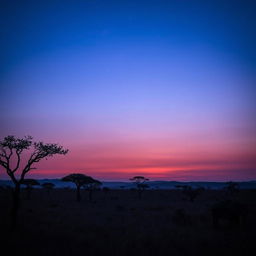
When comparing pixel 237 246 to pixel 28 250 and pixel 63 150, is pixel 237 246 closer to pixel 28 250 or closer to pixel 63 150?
pixel 28 250

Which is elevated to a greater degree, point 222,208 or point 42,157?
point 42,157

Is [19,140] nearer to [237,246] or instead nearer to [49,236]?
[49,236]

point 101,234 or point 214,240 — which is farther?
point 101,234

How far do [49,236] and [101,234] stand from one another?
9.88ft

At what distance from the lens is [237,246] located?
12.6 m

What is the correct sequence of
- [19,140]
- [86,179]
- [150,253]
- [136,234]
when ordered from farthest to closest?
[86,179] < [19,140] < [136,234] < [150,253]

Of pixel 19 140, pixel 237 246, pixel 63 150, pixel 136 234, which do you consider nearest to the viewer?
pixel 237 246

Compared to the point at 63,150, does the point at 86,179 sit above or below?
below

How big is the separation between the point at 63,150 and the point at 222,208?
466 inches

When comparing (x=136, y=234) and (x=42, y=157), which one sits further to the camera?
(x=42, y=157)

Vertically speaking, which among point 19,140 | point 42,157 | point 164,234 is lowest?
point 164,234

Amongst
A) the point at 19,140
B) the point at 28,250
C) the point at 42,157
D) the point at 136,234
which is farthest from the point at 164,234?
the point at 19,140

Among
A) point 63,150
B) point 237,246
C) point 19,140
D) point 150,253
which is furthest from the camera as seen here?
point 63,150

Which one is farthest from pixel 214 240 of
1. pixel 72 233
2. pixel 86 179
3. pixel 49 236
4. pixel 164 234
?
pixel 86 179
